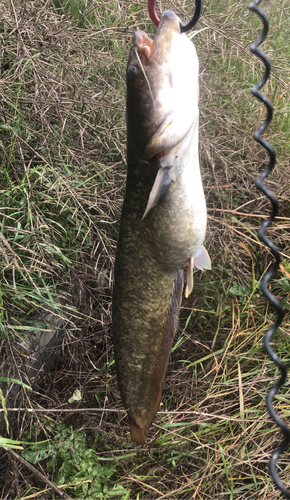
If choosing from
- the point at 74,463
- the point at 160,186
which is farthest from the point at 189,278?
the point at 74,463

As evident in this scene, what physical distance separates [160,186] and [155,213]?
15cm

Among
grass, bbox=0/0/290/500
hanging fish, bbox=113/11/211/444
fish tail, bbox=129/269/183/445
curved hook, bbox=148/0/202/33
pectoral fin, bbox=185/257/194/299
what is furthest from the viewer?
grass, bbox=0/0/290/500

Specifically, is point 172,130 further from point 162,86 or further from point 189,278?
point 189,278

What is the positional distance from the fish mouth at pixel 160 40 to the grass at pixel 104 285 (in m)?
1.06

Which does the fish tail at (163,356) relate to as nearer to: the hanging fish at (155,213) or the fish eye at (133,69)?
the hanging fish at (155,213)

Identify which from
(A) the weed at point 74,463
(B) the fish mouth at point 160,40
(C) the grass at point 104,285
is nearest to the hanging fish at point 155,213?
(B) the fish mouth at point 160,40

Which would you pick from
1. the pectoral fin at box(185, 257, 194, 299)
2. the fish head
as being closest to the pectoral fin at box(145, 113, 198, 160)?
the fish head

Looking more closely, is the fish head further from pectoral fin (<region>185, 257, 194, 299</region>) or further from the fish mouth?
pectoral fin (<region>185, 257, 194, 299</region>)

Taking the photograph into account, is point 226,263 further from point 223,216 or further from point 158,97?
point 158,97

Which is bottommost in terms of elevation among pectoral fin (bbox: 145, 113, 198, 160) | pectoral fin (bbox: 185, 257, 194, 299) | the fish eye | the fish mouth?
pectoral fin (bbox: 185, 257, 194, 299)

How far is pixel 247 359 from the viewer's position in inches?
92.6

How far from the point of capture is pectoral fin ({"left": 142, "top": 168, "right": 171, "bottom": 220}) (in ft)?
3.55

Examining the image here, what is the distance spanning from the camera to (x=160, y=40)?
996 mm

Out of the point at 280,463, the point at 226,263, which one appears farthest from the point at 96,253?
the point at 280,463
